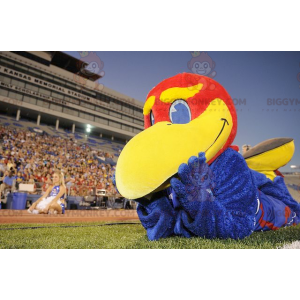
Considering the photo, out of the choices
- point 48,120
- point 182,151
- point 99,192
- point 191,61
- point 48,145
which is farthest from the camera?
point 48,120

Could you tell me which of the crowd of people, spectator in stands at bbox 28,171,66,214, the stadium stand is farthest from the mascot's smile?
the crowd of people

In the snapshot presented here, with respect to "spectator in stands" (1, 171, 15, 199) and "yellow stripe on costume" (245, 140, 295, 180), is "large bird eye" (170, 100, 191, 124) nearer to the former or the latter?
"yellow stripe on costume" (245, 140, 295, 180)

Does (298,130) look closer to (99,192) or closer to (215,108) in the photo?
(215,108)

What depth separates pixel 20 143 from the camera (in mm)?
6488

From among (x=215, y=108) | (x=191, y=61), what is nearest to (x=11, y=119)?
(x=191, y=61)

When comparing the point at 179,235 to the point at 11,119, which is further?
the point at 11,119

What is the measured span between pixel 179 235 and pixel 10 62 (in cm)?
986

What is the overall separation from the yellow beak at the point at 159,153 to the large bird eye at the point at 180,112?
10 cm

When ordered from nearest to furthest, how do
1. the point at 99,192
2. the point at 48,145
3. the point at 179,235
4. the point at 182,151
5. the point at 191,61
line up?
the point at 182,151 → the point at 179,235 → the point at 191,61 → the point at 99,192 → the point at 48,145

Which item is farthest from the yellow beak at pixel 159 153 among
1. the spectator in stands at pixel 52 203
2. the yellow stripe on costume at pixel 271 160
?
the spectator in stands at pixel 52 203

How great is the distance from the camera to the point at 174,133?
3.96ft

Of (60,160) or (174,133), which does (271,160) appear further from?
(60,160)

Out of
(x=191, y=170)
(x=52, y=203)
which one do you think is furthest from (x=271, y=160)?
(x=52, y=203)

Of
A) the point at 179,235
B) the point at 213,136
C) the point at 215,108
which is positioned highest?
the point at 215,108
